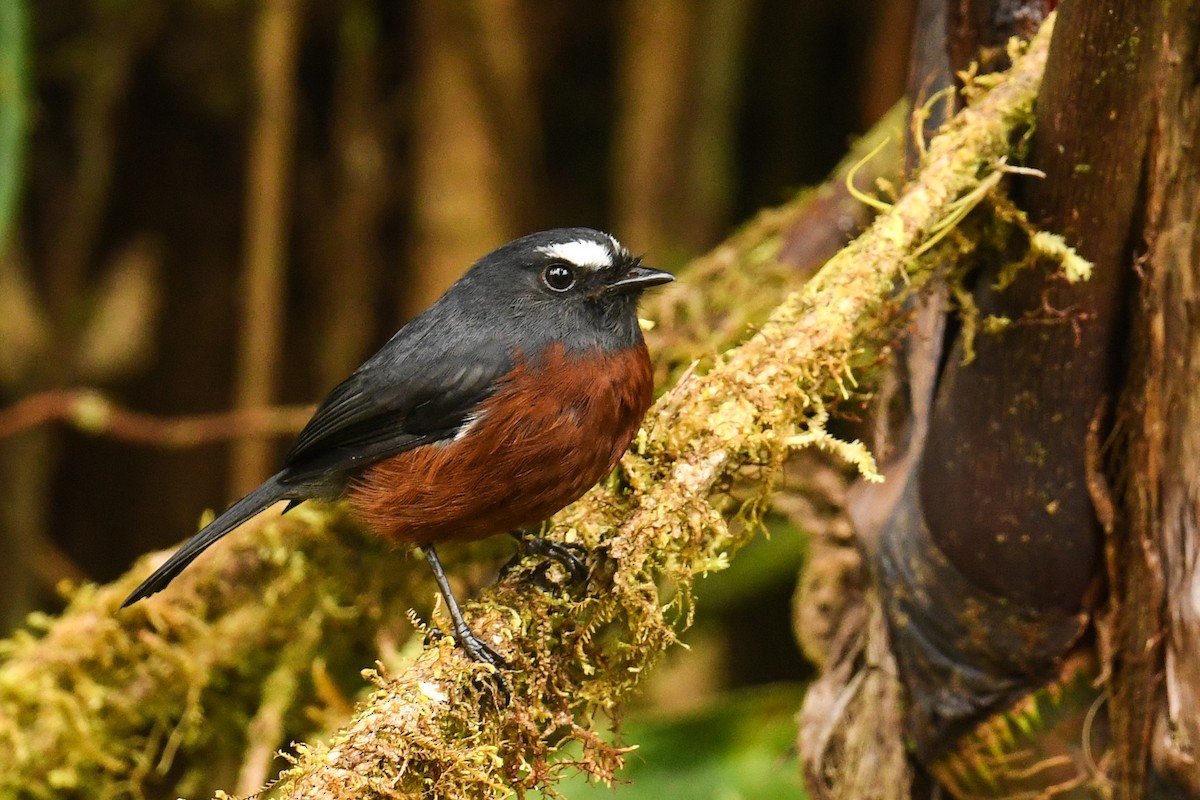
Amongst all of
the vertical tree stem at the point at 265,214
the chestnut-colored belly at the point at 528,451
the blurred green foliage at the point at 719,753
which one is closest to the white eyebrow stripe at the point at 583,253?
the chestnut-colored belly at the point at 528,451

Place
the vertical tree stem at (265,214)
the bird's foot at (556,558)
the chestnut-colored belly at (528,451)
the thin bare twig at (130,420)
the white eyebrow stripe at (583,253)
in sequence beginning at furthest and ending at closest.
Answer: the vertical tree stem at (265,214), the thin bare twig at (130,420), the white eyebrow stripe at (583,253), the chestnut-colored belly at (528,451), the bird's foot at (556,558)

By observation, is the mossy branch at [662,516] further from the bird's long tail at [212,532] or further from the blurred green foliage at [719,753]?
the blurred green foliage at [719,753]

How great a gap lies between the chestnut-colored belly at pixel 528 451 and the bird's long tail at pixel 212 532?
33 cm

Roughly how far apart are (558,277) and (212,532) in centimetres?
96

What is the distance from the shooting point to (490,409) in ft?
8.32

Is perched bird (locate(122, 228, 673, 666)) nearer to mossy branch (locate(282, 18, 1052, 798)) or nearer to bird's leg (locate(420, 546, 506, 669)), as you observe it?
mossy branch (locate(282, 18, 1052, 798))

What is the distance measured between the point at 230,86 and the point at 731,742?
3.88 meters

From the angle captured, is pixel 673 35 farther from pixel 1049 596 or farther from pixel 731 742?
pixel 1049 596

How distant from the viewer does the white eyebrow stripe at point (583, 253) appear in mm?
2729

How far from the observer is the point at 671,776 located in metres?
3.35

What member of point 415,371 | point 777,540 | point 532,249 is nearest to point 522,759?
point 415,371

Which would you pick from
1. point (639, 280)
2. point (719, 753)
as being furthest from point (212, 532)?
point (719, 753)

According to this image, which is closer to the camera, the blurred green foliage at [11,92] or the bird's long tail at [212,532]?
the bird's long tail at [212,532]

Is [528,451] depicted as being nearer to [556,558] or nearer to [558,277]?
[556,558]
